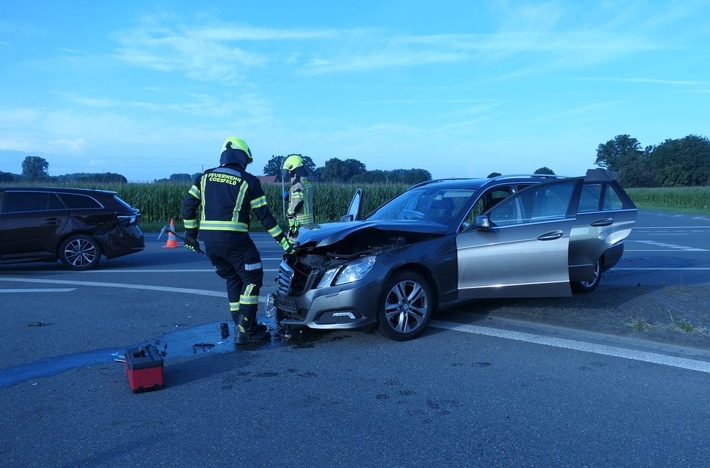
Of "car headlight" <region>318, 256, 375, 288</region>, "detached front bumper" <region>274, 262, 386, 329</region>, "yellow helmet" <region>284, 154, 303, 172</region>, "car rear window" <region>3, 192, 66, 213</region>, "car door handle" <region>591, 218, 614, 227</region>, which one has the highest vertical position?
"yellow helmet" <region>284, 154, 303, 172</region>

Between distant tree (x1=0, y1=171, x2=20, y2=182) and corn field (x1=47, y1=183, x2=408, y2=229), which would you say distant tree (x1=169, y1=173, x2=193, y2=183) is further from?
distant tree (x1=0, y1=171, x2=20, y2=182)

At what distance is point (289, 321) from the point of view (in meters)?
6.34

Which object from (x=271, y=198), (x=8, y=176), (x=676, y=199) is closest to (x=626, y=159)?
(x=676, y=199)

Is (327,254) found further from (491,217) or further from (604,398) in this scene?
(604,398)

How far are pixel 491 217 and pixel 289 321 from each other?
2.54 meters

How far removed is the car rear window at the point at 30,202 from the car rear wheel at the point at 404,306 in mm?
8140

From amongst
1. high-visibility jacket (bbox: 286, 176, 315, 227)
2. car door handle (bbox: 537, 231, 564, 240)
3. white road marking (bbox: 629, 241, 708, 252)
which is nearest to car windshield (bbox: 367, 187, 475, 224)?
car door handle (bbox: 537, 231, 564, 240)

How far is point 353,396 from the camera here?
4.80 meters

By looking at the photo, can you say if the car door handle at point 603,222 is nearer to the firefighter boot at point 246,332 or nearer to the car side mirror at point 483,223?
the car side mirror at point 483,223

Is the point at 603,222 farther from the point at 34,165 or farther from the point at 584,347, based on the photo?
the point at 34,165

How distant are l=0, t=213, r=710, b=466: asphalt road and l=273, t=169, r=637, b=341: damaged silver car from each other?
0.37 meters

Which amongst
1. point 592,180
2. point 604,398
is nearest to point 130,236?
point 592,180

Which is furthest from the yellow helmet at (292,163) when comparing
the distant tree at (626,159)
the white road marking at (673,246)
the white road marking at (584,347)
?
the distant tree at (626,159)

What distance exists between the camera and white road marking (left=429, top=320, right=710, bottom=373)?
218 inches
